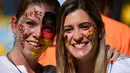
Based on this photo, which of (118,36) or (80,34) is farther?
(118,36)

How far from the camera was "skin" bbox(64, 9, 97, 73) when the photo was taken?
7.79 feet

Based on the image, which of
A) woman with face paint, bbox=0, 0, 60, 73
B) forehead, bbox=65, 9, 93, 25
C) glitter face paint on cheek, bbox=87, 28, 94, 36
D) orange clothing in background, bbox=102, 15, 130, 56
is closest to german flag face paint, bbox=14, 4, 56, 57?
woman with face paint, bbox=0, 0, 60, 73

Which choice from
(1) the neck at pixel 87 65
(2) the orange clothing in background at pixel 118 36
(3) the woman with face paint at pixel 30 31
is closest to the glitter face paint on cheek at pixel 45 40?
(3) the woman with face paint at pixel 30 31

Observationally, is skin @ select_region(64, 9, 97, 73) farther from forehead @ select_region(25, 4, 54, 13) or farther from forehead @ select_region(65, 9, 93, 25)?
forehead @ select_region(25, 4, 54, 13)

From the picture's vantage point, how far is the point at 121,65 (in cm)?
232

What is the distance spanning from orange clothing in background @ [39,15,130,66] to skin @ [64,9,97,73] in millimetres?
485

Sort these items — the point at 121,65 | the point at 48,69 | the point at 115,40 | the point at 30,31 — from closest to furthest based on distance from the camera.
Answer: the point at 121,65, the point at 30,31, the point at 48,69, the point at 115,40

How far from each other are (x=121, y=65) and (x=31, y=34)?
1.90 feet

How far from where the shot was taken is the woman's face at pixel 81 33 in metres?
2.37

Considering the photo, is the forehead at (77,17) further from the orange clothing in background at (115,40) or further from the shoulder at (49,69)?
the orange clothing in background at (115,40)

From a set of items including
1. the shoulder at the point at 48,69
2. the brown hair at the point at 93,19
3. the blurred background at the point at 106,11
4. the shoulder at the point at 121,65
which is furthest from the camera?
the blurred background at the point at 106,11

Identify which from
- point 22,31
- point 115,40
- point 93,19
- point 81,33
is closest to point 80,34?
point 81,33

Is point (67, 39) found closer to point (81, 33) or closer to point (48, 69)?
point (81, 33)

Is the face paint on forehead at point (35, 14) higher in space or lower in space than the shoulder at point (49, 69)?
higher
